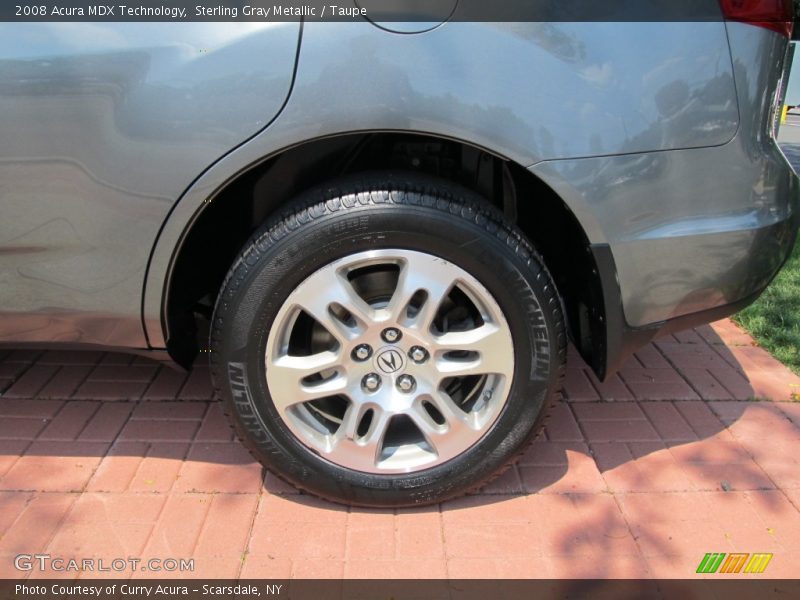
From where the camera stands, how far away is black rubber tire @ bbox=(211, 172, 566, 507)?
191 centimetres

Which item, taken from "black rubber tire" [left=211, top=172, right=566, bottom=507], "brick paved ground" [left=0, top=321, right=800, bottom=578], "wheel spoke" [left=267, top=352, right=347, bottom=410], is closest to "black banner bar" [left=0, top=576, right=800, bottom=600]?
"brick paved ground" [left=0, top=321, right=800, bottom=578]

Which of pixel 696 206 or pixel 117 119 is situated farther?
pixel 696 206

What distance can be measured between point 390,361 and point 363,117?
71cm

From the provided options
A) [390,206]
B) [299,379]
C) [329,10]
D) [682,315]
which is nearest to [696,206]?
[682,315]

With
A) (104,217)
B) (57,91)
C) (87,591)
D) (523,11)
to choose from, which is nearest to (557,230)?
(523,11)

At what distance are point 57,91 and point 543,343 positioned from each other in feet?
4.86

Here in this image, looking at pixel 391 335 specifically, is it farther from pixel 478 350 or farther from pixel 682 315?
pixel 682 315

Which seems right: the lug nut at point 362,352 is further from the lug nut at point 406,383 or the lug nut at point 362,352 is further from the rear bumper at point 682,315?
the rear bumper at point 682,315

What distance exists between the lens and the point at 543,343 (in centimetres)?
202

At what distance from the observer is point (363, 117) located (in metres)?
1.79

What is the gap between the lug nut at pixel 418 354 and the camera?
2.04 m

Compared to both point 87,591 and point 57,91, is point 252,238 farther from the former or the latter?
point 87,591

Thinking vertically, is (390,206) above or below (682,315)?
above

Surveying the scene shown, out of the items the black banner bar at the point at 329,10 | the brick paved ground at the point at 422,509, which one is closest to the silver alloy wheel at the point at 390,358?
the brick paved ground at the point at 422,509
